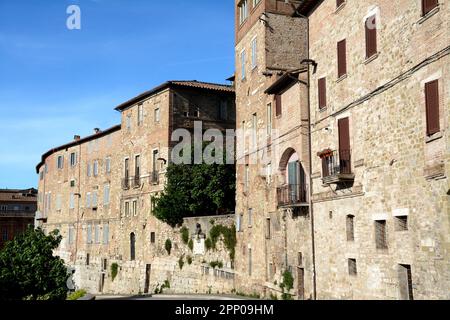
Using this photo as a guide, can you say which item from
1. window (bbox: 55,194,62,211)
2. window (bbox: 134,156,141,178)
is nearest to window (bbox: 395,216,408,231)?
window (bbox: 134,156,141,178)

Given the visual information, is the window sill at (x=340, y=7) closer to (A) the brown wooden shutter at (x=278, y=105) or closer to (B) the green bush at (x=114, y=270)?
(A) the brown wooden shutter at (x=278, y=105)

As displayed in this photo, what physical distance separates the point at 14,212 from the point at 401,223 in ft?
233

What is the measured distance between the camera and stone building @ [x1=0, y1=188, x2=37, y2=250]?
75.6m

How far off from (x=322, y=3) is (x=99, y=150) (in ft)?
99.6

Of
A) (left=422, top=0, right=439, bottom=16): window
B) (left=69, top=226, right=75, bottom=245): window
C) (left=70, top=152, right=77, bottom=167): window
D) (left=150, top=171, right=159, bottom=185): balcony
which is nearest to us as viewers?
(left=422, top=0, right=439, bottom=16): window

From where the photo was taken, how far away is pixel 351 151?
17.9 meters

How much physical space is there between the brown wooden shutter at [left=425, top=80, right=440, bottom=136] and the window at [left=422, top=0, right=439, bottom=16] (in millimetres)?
1858

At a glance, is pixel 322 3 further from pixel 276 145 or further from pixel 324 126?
pixel 276 145

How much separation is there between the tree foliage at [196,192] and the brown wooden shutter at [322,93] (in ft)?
42.6

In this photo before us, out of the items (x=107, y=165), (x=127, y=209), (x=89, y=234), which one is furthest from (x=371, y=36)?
(x=89, y=234)

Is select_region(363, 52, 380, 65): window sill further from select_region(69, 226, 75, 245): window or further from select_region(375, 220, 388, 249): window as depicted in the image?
select_region(69, 226, 75, 245): window

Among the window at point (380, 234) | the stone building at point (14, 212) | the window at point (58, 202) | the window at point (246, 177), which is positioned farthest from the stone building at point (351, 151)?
the stone building at point (14, 212)

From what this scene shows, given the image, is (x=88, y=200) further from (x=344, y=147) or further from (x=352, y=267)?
(x=352, y=267)
